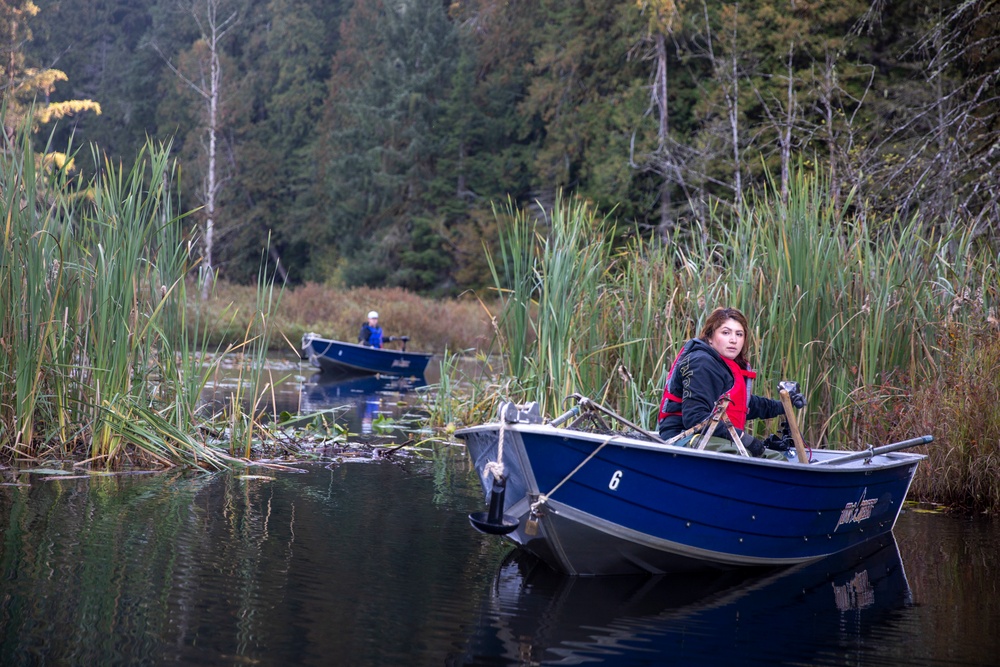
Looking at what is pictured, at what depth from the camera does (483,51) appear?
4003cm

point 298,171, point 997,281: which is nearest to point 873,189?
point 997,281

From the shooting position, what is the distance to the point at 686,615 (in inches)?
195

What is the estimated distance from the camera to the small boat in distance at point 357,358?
20.0m

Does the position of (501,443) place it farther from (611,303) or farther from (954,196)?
(954,196)

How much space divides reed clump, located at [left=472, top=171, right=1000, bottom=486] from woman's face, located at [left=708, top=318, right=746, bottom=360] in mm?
2032

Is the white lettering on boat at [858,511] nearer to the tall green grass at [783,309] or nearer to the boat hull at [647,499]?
the boat hull at [647,499]

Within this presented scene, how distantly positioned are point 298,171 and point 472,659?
139 feet

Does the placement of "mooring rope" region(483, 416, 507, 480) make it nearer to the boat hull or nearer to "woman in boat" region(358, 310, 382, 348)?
the boat hull

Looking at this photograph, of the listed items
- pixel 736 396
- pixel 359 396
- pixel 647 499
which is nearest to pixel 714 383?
pixel 736 396

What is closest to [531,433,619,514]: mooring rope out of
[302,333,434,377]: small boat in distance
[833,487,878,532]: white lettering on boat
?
[833,487,878,532]: white lettering on boat

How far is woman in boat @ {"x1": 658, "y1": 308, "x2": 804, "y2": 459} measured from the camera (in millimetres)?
5492

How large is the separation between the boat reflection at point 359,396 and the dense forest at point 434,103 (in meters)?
6.52

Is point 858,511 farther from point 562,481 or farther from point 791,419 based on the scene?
point 562,481

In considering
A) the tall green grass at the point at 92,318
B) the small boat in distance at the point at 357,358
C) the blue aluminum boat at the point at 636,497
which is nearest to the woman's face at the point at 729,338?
the blue aluminum boat at the point at 636,497
